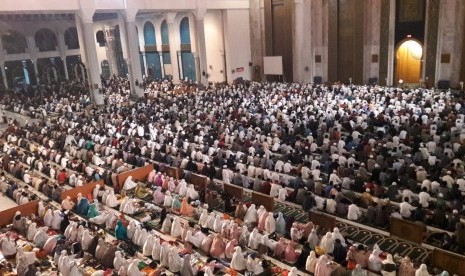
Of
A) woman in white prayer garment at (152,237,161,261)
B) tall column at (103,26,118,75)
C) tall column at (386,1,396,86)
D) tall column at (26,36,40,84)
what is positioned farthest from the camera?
tall column at (103,26,118,75)

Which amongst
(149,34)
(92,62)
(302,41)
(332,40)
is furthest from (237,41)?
(92,62)

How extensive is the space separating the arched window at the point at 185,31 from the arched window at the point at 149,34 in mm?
3746

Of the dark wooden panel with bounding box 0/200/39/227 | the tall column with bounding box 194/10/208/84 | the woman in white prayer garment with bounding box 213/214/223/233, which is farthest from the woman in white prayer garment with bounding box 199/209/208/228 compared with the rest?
the tall column with bounding box 194/10/208/84

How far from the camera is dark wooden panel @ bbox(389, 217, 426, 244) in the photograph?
829 cm

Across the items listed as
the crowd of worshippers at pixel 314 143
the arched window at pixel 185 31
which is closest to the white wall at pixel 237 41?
the arched window at pixel 185 31

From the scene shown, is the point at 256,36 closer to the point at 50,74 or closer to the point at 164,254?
the point at 50,74

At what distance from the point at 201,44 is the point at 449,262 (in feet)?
75.9

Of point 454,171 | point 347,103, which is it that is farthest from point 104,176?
point 347,103

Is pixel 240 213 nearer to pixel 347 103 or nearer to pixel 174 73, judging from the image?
pixel 347 103

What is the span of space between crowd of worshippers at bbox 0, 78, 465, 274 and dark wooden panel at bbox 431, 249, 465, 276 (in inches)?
39.7

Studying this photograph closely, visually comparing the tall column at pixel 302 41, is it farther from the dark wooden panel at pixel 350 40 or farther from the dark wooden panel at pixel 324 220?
the dark wooden panel at pixel 324 220

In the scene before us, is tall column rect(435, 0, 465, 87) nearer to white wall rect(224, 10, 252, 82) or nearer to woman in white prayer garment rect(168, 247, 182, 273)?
white wall rect(224, 10, 252, 82)

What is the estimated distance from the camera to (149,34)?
35.6m

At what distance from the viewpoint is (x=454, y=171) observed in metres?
10.5
